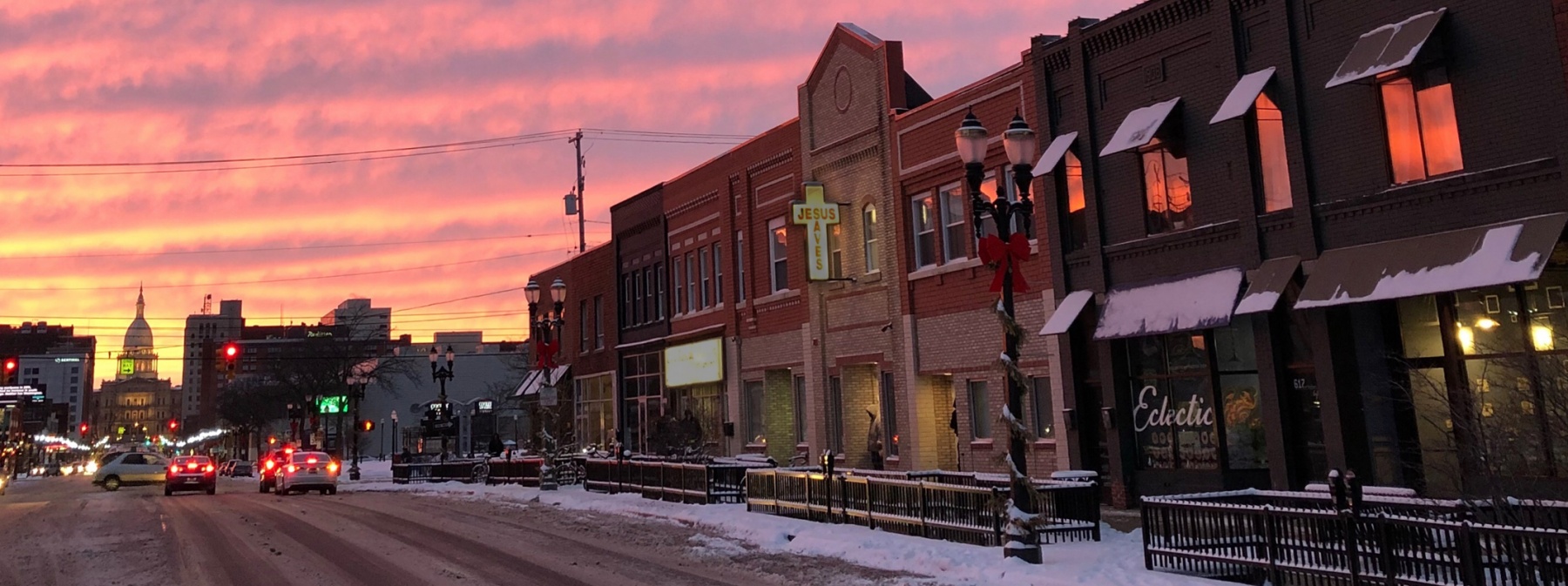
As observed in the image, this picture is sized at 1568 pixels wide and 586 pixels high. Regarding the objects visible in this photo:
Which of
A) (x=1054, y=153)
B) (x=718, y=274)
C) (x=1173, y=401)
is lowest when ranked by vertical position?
(x=1173, y=401)

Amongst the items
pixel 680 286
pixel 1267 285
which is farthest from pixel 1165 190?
pixel 680 286

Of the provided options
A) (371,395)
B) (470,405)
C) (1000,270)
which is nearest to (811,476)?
(1000,270)

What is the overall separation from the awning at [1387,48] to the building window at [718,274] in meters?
21.9

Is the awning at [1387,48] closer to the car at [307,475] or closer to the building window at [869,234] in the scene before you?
the building window at [869,234]

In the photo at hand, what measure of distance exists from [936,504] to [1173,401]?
6394 mm

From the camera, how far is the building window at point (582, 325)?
154 feet

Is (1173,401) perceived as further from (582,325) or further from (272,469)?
(582,325)

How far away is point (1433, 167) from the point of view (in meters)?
16.0

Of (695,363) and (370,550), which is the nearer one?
(370,550)

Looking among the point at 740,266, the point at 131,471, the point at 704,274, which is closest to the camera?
the point at 740,266

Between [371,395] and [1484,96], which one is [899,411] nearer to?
[1484,96]

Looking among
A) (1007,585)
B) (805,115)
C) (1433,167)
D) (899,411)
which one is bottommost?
(1007,585)

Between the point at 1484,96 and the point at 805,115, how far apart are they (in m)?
17.9

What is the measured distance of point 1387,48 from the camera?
51.9ft
